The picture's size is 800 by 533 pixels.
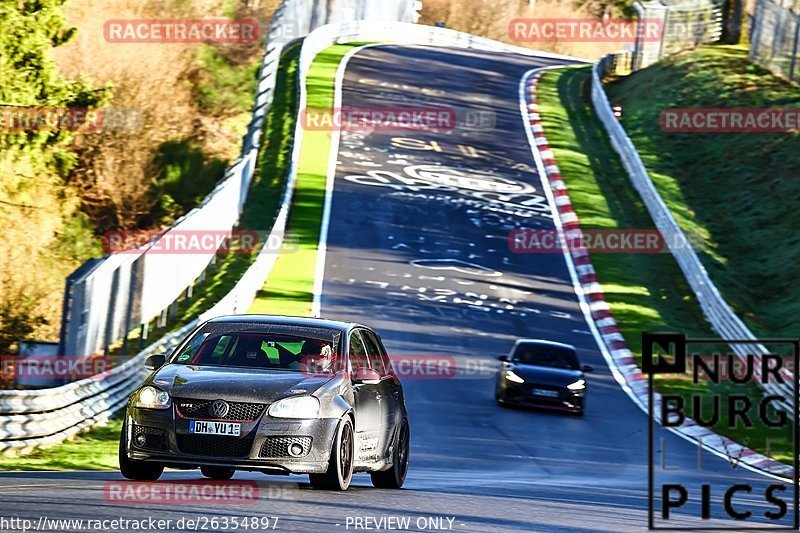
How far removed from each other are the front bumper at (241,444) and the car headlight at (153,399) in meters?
0.05

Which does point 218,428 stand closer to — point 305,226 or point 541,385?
point 541,385

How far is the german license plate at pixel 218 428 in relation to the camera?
424 inches

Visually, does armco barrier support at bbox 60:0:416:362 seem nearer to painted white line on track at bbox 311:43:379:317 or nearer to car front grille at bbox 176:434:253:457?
painted white line on track at bbox 311:43:379:317

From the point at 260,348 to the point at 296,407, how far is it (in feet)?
3.86

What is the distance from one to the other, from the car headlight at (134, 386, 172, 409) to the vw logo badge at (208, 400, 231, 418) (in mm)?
376

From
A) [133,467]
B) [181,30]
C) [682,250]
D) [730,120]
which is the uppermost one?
[181,30]

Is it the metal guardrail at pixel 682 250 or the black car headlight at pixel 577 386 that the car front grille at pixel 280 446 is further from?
the black car headlight at pixel 577 386

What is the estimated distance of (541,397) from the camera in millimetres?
23078

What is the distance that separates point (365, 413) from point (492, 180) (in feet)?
102

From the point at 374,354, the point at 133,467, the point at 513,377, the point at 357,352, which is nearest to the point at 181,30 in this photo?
the point at 513,377

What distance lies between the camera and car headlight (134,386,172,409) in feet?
35.9

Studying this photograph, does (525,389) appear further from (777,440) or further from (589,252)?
(589,252)

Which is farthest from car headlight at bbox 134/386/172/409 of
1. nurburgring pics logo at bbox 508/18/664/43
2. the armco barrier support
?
nurburgring pics logo at bbox 508/18/664/43

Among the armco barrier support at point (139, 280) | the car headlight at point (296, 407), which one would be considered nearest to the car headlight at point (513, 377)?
the armco barrier support at point (139, 280)
